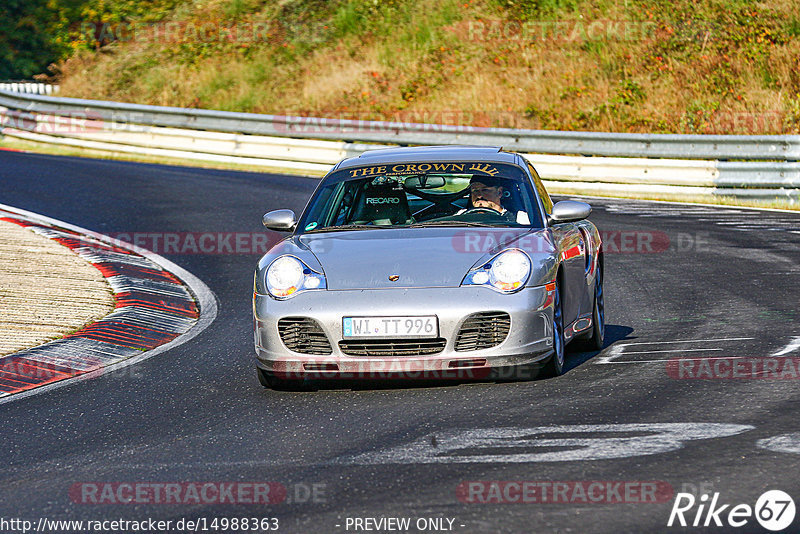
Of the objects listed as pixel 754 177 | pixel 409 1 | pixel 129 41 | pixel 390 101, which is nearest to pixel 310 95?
pixel 390 101

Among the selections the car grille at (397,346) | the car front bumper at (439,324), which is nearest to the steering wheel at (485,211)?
the car front bumper at (439,324)

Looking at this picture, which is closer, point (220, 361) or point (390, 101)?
point (220, 361)

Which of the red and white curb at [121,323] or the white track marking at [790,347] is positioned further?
the red and white curb at [121,323]

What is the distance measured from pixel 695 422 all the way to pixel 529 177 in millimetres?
2838

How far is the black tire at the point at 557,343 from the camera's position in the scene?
23.4ft

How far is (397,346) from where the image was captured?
682 centimetres

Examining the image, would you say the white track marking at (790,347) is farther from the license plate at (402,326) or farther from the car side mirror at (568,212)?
the license plate at (402,326)

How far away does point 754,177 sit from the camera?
1817cm

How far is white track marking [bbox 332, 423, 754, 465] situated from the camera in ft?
17.5

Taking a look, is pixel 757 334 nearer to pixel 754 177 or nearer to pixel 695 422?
pixel 695 422
